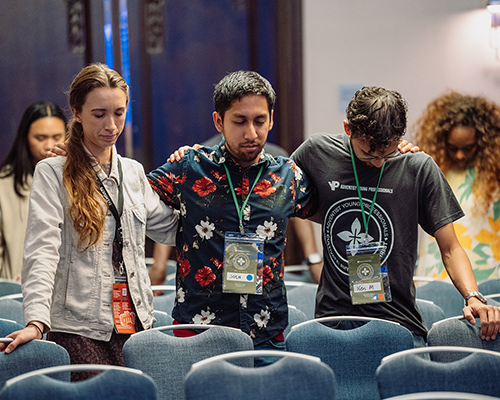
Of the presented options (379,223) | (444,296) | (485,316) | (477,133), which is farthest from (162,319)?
(477,133)

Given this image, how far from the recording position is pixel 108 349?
2326 millimetres

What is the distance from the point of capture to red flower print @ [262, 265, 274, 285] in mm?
2453

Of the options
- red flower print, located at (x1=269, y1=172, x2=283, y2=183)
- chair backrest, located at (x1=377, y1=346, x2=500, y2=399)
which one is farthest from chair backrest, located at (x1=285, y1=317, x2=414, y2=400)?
red flower print, located at (x1=269, y1=172, x2=283, y2=183)

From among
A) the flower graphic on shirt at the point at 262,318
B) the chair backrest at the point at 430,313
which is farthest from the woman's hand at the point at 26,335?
the chair backrest at the point at 430,313

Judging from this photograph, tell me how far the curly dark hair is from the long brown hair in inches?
88.6

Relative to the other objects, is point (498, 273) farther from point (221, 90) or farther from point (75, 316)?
point (75, 316)

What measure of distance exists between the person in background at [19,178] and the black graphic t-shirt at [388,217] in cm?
212

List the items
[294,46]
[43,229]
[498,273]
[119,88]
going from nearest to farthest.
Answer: [43,229]
[119,88]
[498,273]
[294,46]

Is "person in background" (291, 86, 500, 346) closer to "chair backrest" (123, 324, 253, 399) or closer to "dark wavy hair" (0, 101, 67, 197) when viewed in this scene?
"chair backrest" (123, 324, 253, 399)

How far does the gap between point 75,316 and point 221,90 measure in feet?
3.15

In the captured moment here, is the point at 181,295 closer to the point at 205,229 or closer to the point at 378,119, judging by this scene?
the point at 205,229

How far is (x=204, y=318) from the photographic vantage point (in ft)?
8.06

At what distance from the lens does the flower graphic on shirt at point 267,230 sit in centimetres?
246

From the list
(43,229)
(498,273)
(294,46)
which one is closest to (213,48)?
(294,46)
